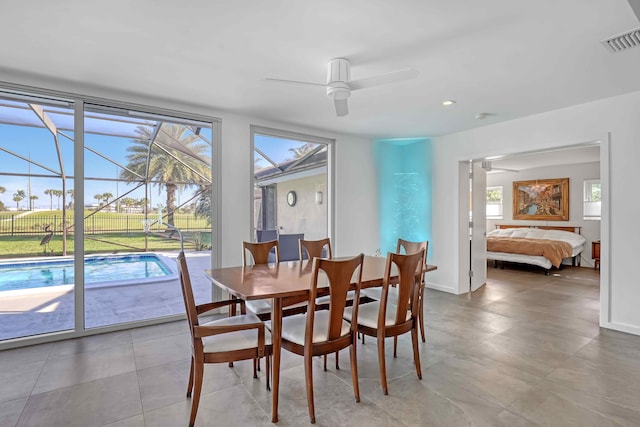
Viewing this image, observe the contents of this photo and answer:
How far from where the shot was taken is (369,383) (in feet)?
7.66

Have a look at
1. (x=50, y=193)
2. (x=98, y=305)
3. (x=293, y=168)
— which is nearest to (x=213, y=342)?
(x=50, y=193)

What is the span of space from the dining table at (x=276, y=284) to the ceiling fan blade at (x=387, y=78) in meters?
Result: 1.40

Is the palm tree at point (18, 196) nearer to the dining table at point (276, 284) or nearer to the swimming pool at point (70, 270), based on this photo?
the swimming pool at point (70, 270)

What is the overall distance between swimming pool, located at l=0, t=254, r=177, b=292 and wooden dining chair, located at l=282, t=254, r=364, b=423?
2522 mm

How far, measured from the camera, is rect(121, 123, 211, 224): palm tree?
12.8 ft

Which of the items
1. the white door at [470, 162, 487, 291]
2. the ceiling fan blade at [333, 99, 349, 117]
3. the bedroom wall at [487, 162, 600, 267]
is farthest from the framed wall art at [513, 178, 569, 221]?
the ceiling fan blade at [333, 99, 349, 117]

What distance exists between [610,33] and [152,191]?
14.4ft

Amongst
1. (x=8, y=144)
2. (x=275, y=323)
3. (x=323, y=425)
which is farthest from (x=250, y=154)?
(x=323, y=425)

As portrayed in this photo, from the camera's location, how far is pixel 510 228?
8.60 m

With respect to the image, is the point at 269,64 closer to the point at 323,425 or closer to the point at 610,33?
the point at 610,33

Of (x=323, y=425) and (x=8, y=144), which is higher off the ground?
(x=8, y=144)

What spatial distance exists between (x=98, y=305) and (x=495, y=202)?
9.43 meters

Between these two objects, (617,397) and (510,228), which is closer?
(617,397)

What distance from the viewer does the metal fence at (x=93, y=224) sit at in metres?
3.10
